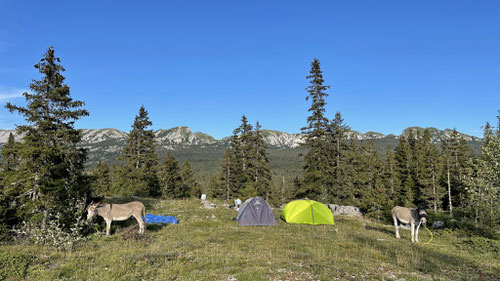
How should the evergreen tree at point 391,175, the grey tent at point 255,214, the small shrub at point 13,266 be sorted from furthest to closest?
the evergreen tree at point 391,175 → the grey tent at point 255,214 → the small shrub at point 13,266

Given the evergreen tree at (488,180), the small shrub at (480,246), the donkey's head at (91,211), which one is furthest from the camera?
the evergreen tree at (488,180)

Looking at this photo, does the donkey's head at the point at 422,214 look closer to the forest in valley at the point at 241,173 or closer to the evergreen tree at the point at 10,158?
the forest in valley at the point at 241,173

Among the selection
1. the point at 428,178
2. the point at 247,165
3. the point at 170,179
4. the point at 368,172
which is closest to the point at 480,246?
the point at 247,165

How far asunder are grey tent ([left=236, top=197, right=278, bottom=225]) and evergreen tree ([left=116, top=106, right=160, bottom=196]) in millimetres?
22994

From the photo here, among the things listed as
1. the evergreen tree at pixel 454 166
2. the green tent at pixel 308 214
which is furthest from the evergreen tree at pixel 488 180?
the evergreen tree at pixel 454 166

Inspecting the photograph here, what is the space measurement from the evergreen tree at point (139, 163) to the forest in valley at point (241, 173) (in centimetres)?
14

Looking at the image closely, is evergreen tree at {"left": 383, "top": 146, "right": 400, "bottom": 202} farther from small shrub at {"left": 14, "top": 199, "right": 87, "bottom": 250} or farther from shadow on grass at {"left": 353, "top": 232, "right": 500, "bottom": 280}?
small shrub at {"left": 14, "top": 199, "right": 87, "bottom": 250}

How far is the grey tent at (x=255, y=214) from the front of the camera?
18844mm

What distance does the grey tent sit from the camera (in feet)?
61.8

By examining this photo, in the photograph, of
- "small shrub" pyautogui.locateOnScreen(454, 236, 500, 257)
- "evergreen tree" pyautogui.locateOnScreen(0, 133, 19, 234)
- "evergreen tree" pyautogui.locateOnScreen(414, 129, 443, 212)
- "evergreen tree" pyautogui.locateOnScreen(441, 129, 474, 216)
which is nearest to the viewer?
"evergreen tree" pyautogui.locateOnScreen(0, 133, 19, 234)

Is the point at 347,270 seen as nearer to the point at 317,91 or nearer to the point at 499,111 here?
the point at 499,111

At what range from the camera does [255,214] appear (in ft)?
62.8

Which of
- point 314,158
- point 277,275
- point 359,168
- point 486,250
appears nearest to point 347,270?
point 277,275

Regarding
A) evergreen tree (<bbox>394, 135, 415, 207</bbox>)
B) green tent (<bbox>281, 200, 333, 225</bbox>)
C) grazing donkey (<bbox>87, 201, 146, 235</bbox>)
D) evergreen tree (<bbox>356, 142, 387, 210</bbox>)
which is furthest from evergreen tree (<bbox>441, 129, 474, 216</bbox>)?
grazing donkey (<bbox>87, 201, 146, 235</bbox>)
